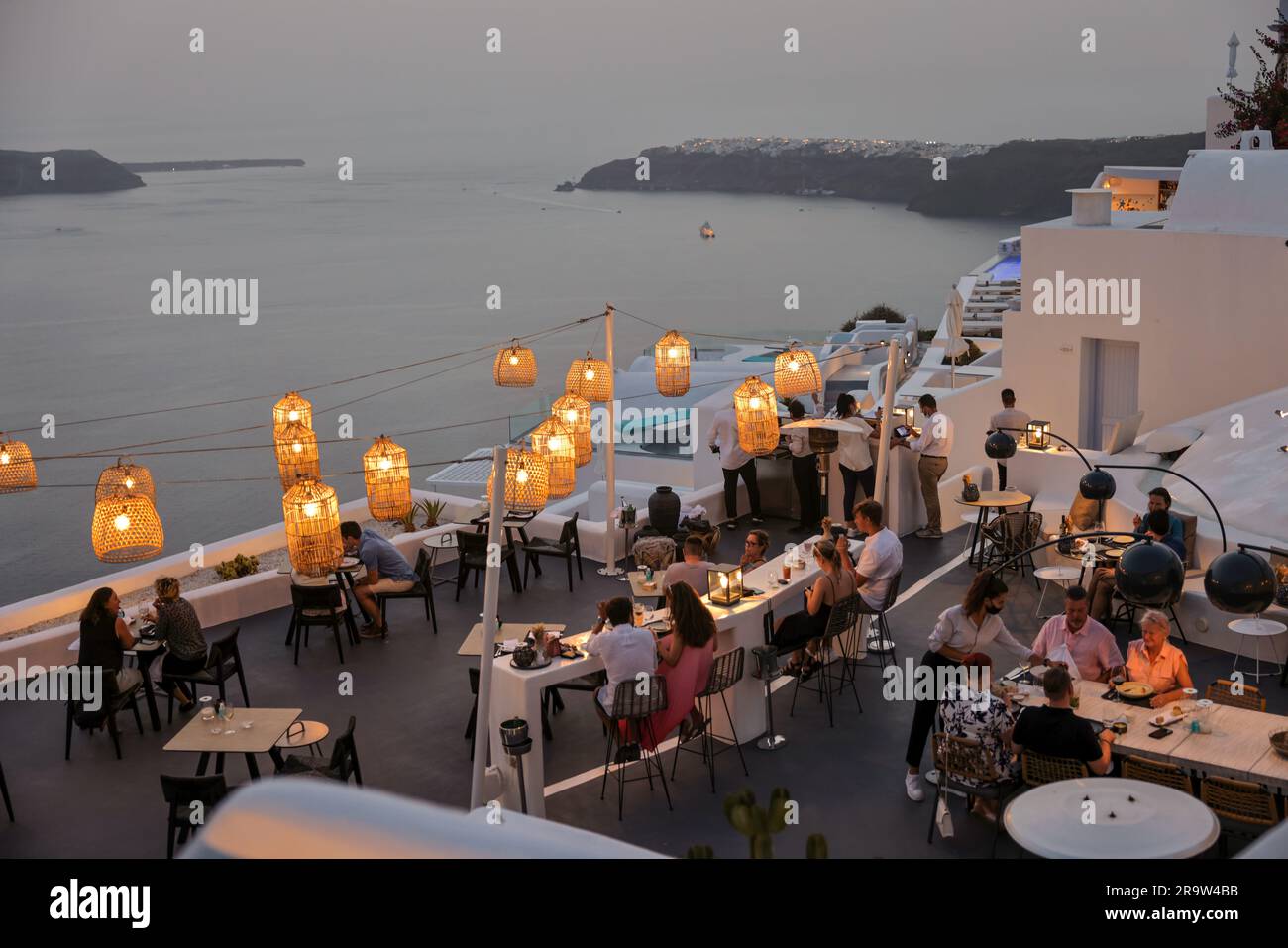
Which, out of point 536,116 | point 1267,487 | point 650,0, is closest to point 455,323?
point 536,116

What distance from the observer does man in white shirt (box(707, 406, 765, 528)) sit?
46.2ft

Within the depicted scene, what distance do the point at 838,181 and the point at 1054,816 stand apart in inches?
3317

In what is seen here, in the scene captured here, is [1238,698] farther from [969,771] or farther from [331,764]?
[331,764]

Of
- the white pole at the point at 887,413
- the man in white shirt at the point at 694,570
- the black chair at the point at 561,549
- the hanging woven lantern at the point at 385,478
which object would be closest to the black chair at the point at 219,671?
the hanging woven lantern at the point at 385,478

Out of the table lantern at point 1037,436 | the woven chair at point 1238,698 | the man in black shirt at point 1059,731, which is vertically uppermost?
the table lantern at point 1037,436

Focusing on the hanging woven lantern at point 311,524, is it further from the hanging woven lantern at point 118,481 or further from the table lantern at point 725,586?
the table lantern at point 725,586

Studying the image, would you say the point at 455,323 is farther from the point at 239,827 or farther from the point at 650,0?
the point at 239,827

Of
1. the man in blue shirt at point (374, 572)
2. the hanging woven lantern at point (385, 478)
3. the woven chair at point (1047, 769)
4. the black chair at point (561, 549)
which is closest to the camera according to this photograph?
the woven chair at point (1047, 769)

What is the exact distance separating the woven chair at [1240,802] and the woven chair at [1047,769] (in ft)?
2.06

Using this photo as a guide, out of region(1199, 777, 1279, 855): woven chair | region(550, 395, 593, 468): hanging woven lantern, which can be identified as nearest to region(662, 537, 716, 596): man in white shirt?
region(550, 395, 593, 468): hanging woven lantern

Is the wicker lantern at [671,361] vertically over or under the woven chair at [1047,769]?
over

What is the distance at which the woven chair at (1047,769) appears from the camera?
714 centimetres

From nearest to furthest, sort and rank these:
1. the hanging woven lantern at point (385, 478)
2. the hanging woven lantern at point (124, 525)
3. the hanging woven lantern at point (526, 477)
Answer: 1. the hanging woven lantern at point (124, 525)
2. the hanging woven lantern at point (385, 478)
3. the hanging woven lantern at point (526, 477)
